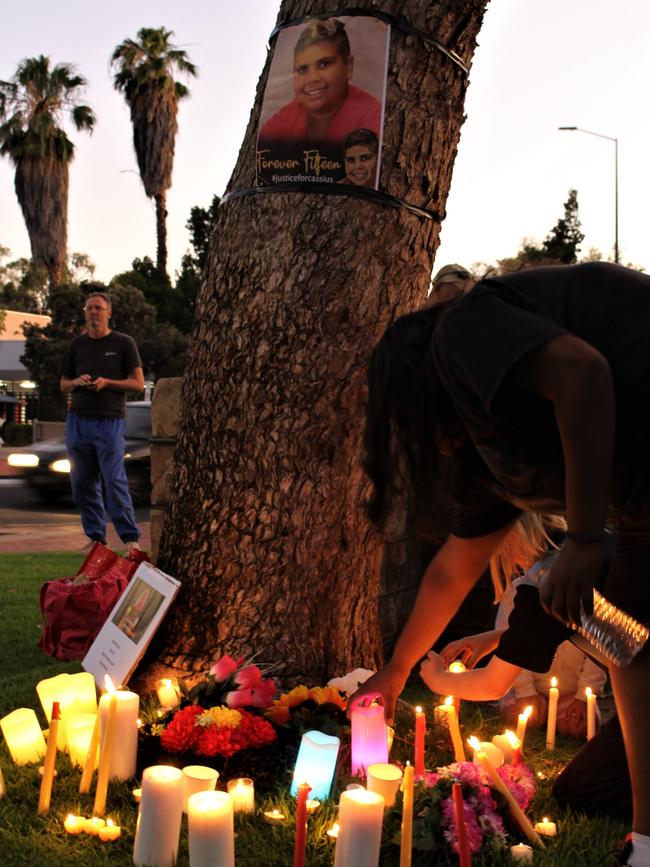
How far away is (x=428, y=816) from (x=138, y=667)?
137 cm

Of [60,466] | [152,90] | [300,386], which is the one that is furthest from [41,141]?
[300,386]

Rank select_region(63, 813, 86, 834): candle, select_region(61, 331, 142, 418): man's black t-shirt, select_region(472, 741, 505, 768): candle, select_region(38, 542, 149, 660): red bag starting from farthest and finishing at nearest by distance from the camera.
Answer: select_region(61, 331, 142, 418): man's black t-shirt → select_region(38, 542, 149, 660): red bag → select_region(472, 741, 505, 768): candle → select_region(63, 813, 86, 834): candle

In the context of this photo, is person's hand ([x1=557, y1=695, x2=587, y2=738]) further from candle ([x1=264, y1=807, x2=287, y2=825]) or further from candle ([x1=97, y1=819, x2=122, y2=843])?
candle ([x1=97, y1=819, x2=122, y2=843])

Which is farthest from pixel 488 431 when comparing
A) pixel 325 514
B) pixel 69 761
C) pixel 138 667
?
pixel 138 667

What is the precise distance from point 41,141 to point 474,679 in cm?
2704

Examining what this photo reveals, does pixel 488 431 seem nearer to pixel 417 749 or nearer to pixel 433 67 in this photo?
pixel 417 749

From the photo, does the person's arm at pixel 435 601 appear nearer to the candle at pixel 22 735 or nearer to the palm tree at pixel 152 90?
the candle at pixel 22 735

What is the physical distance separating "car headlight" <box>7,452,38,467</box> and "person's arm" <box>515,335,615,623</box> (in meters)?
10.8

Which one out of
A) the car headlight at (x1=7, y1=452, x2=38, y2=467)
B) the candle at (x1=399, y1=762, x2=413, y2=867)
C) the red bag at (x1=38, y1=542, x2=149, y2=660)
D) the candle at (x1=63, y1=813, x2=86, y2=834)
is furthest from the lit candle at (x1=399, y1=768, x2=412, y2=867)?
the car headlight at (x1=7, y1=452, x2=38, y2=467)

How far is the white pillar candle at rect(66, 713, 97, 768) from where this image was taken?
8.66 feet

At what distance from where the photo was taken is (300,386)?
2.99 meters

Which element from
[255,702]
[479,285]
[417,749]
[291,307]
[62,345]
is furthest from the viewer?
[62,345]

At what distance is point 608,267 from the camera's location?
1.78 meters

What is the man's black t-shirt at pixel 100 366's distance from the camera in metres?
6.21
